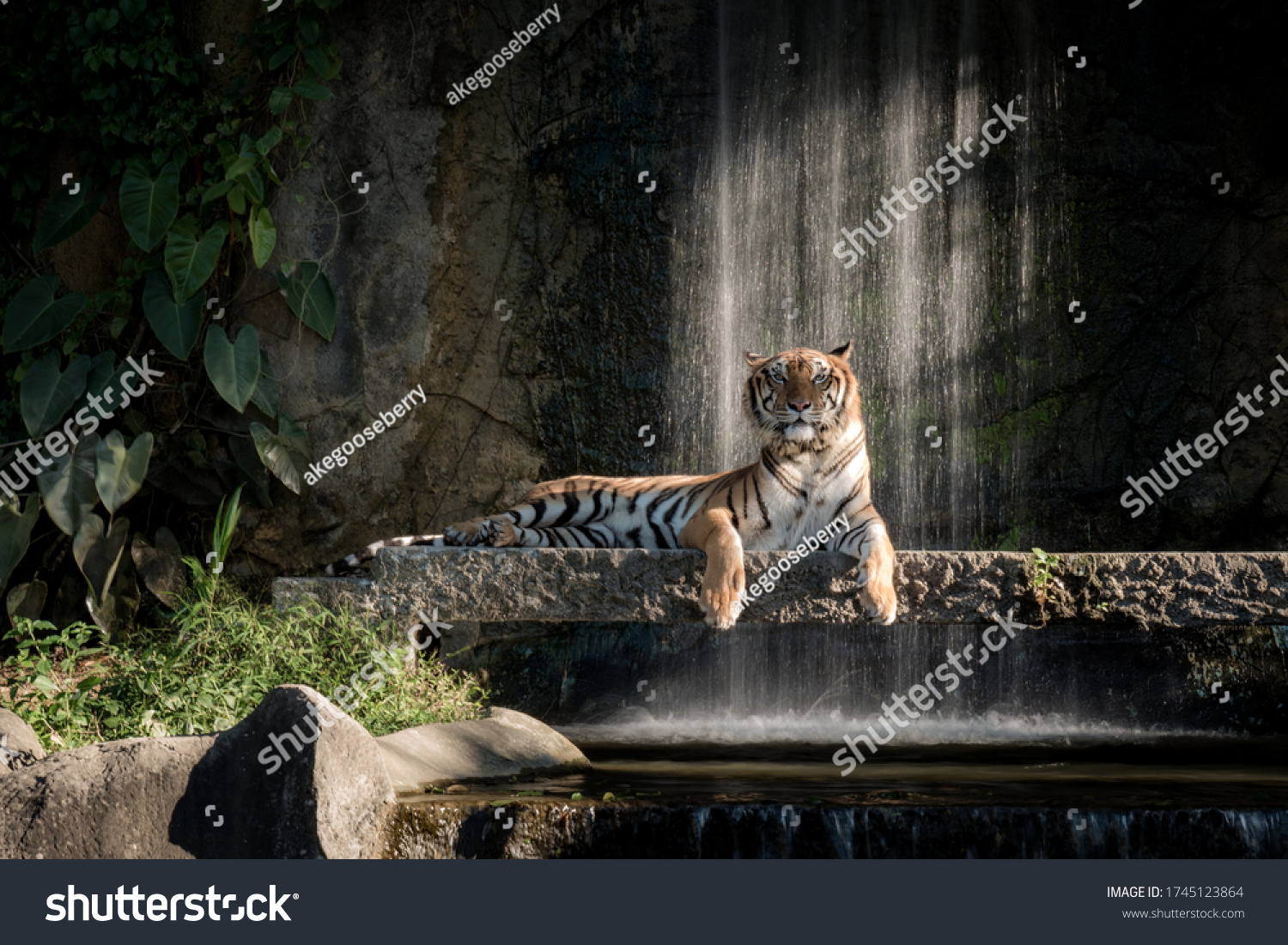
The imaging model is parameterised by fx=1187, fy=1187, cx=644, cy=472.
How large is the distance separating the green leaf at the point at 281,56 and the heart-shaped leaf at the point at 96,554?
8.40ft

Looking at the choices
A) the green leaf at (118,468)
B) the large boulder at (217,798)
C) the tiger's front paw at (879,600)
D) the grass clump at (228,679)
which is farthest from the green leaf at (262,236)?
the tiger's front paw at (879,600)

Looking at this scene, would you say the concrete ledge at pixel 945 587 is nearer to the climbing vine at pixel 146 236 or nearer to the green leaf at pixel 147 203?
the climbing vine at pixel 146 236

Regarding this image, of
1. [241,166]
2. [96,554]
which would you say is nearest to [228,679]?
[96,554]

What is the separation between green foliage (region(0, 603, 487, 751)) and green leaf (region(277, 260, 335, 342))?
207 centimetres

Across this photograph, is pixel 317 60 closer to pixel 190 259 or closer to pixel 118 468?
pixel 190 259

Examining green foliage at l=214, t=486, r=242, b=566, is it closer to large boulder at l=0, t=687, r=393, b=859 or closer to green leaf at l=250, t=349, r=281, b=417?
green leaf at l=250, t=349, r=281, b=417

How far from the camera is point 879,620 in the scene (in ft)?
13.8

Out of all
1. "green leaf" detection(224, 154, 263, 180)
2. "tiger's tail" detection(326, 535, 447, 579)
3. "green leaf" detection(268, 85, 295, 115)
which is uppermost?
"green leaf" detection(268, 85, 295, 115)

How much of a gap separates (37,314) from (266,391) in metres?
1.19

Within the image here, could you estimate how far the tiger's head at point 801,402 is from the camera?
15.3 ft

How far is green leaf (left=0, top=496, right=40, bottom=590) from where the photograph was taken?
A: 18.6ft

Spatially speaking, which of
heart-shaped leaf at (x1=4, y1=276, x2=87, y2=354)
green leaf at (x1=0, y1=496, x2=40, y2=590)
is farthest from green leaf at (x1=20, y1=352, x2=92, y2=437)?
green leaf at (x1=0, y1=496, x2=40, y2=590)

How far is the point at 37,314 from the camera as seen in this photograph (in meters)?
6.09

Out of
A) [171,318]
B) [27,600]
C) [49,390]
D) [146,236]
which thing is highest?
[146,236]
